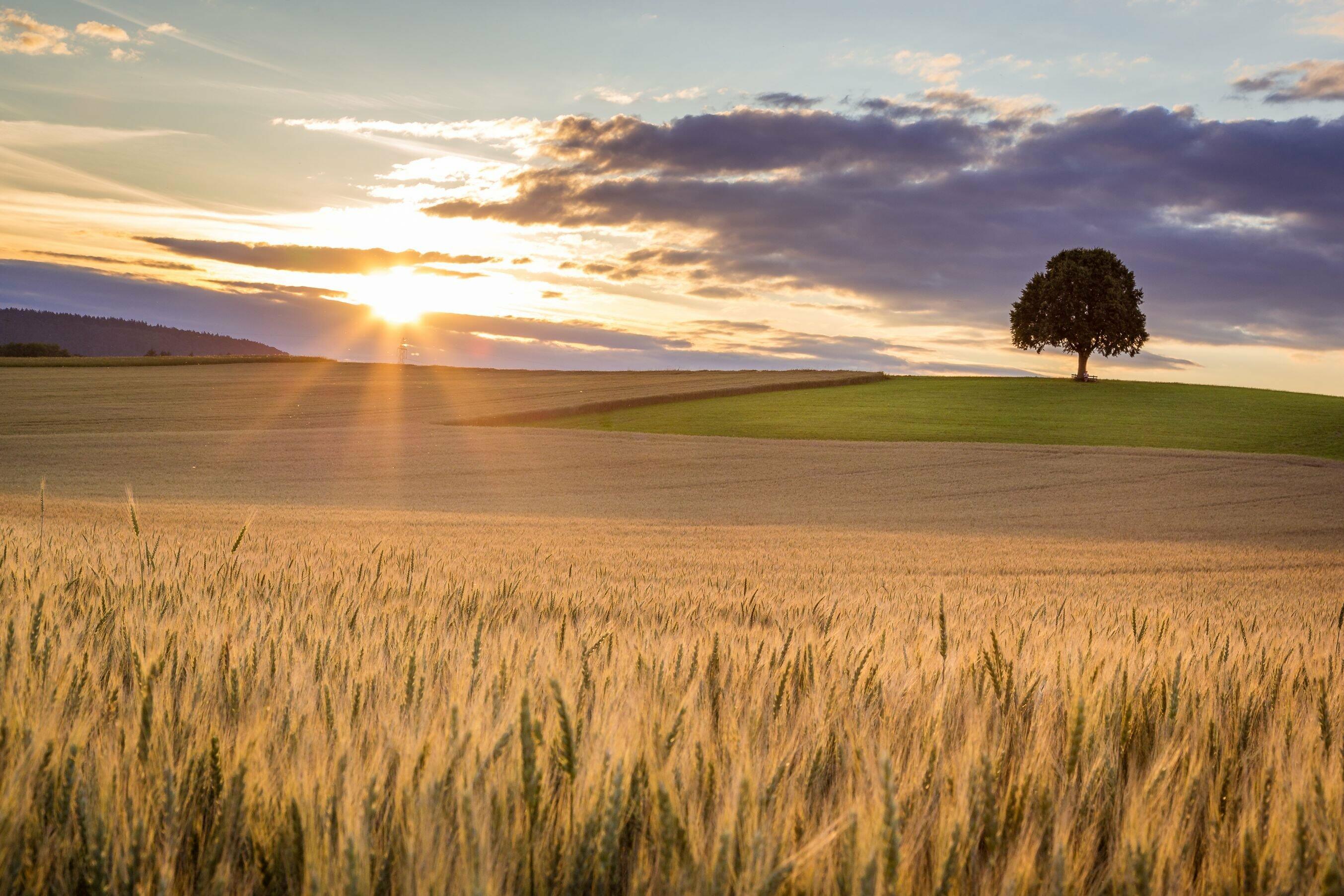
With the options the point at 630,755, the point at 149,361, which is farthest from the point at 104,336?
the point at 630,755

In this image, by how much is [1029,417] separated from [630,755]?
5365 centimetres

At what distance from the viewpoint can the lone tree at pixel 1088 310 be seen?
213 ft

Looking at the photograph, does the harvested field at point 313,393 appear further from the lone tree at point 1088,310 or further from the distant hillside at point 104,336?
the distant hillside at point 104,336

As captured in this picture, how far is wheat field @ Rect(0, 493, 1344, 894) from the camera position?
112 cm

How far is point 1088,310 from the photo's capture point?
65.5 meters

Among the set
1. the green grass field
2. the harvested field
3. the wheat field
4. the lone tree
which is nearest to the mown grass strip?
the harvested field

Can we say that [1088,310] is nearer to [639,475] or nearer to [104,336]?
[639,475]

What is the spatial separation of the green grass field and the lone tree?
11.2 ft

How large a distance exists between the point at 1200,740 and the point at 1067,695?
0.85 ft

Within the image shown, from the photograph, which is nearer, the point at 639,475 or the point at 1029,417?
the point at 639,475

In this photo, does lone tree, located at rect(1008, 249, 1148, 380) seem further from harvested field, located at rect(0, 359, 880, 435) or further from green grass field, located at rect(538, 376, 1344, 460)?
harvested field, located at rect(0, 359, 880, 435)

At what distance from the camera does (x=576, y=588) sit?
466 cm

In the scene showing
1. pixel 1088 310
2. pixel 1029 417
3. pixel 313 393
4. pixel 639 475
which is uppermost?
pixel 1088 310

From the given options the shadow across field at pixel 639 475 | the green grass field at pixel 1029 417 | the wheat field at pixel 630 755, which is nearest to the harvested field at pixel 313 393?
the shadow across field at pixel 639 475
